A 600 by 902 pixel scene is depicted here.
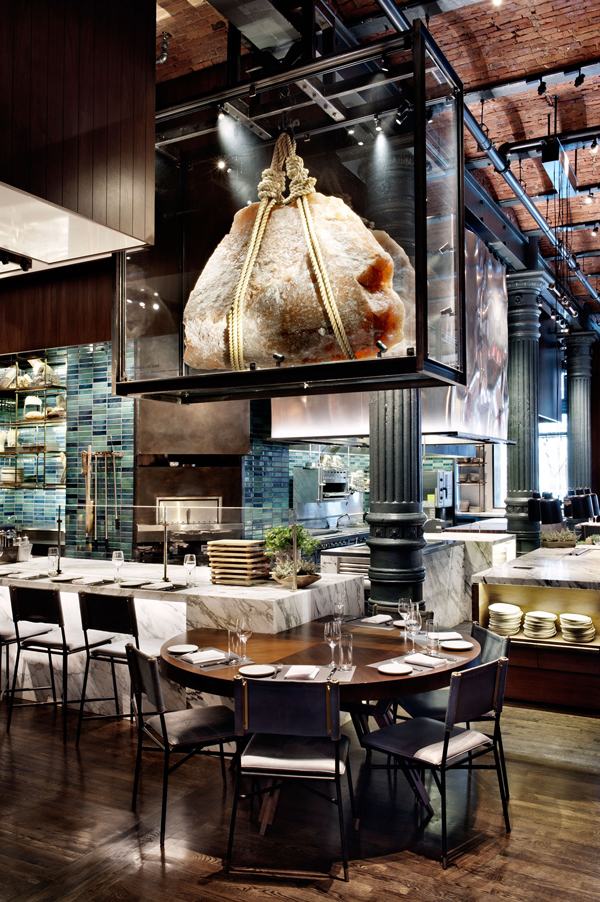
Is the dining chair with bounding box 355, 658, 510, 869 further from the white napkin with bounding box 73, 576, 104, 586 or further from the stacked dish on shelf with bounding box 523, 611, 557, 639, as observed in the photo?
the white napkin with bounding box 73, 576, 104, 586

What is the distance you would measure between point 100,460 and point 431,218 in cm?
541

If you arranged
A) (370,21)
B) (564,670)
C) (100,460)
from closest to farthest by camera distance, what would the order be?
(370,21) < (564,670) < (100,460)

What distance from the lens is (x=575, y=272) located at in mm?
9266

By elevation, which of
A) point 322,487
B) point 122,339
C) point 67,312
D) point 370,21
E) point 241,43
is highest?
point 370,21

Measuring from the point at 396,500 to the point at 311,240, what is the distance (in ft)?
8.07

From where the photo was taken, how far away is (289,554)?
13.8 ft

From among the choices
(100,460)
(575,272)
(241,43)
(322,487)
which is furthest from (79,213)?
(575,272)

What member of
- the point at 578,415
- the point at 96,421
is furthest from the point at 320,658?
the point at 578,415

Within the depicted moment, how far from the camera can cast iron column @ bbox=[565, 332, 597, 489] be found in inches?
507

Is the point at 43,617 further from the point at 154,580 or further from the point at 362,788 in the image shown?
the point at 362,788

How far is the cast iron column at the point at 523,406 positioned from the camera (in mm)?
8227

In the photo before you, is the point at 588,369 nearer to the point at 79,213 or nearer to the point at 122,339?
the point at 122,339

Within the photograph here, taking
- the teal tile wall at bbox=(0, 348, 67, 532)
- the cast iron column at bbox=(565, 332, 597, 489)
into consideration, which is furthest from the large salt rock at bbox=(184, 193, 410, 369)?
the cast iron column at bbox=(565, 332, 597, 489)

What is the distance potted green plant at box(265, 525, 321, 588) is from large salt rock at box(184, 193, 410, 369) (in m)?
1.55
